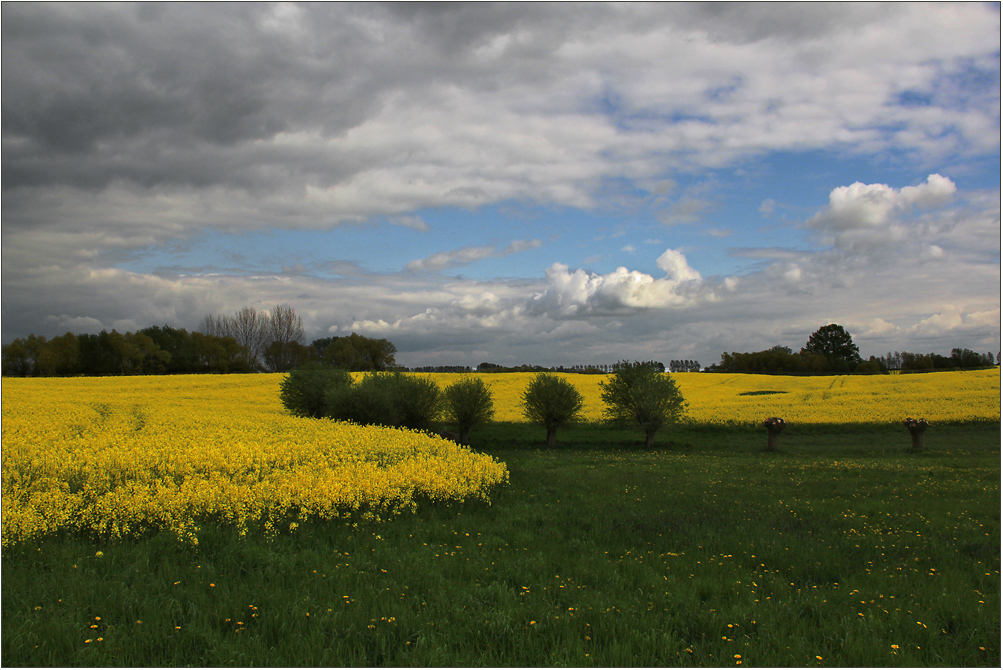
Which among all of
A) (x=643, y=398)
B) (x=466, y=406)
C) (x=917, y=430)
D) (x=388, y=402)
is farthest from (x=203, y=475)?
(x=917, y=430)

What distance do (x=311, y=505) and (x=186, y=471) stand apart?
2914 mm

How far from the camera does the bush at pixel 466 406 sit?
108 ft

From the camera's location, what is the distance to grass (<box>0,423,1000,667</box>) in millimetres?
4844

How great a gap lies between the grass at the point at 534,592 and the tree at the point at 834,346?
95473mm

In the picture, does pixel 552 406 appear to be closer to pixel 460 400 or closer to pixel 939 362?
pixel 460 400

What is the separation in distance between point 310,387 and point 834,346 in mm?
93994

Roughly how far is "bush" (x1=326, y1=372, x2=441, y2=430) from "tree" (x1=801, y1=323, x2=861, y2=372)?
8295cm

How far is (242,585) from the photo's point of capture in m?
5.96

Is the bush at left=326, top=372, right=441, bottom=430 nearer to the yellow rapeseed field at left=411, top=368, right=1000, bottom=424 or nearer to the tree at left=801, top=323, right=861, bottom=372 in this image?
the yellow rapeseed field at left=411, top=368, right=1000, bottom=424

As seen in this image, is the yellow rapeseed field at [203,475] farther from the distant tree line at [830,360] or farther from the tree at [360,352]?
the distant tree line at [830,360]

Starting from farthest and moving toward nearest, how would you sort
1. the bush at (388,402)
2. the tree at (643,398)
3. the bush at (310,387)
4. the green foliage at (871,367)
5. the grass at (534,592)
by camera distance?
1. the green foliage at (871,367)
2. the bush at (310,387)
3. the tree at (643,398)
4. the bush at (388,402)
5. the grass at (534,592)

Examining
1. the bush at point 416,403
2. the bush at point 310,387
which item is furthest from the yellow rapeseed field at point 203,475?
the bush at point 310,387

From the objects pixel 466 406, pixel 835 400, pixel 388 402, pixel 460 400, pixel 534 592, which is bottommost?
pixel 835 400

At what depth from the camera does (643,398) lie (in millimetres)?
31703
